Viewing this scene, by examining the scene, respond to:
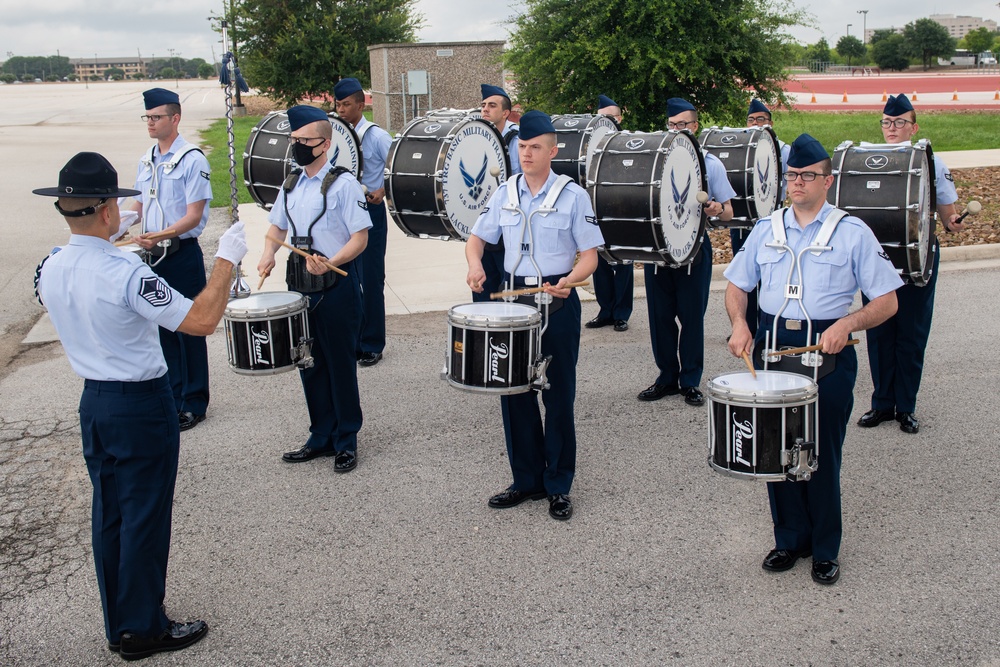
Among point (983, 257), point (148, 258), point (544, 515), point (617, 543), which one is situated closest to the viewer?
point (617, 543)

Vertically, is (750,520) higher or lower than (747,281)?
lower

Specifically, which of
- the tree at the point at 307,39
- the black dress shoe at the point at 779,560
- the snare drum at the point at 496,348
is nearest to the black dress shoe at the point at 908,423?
the black dress shoe at the point at 779,560

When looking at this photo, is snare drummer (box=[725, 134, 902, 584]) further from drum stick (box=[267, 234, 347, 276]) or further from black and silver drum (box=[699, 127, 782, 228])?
black and silver drum (box=[699, 127, 782, 228])

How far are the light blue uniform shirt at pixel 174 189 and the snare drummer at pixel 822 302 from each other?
364cm

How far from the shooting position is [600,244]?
16.8ft

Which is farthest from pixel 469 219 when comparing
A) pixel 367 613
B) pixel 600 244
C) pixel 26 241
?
pixel 26 241

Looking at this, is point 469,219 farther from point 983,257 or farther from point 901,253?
point 983,257

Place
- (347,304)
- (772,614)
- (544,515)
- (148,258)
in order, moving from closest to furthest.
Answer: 1. (772,614)
2. (544,515)
3. (347,304)
4. (148,258)

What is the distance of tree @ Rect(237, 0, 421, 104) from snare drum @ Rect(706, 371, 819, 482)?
25.5 meters

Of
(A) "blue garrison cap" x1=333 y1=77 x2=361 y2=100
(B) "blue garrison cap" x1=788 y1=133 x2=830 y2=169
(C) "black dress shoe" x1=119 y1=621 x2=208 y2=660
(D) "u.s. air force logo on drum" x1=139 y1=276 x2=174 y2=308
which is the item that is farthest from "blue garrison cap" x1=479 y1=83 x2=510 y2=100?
(C) "black dress shoe" x1=119 y1=621 x2=208 y2=660

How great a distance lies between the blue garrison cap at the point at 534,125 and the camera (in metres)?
5.01

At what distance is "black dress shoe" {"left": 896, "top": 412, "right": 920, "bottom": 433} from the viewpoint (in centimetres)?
627

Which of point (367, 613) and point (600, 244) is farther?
point (600, 244)

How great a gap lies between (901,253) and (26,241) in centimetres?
1123
